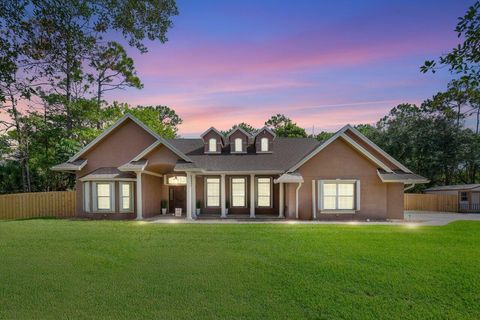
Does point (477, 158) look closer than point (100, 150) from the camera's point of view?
No

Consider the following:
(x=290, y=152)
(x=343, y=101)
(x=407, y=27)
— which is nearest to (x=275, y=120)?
(x=343, y=101)

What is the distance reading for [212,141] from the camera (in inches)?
837

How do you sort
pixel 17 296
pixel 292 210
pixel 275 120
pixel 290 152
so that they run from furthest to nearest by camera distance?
pixel 275 120, pixel 290 152, pixel 292 210, pixel 17 296

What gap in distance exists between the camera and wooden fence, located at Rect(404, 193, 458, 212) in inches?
1052

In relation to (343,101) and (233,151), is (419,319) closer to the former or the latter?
(233,151)

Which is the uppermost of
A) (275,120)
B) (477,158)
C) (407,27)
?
(275,120)

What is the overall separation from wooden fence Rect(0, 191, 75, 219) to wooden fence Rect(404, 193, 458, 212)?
28597 mm

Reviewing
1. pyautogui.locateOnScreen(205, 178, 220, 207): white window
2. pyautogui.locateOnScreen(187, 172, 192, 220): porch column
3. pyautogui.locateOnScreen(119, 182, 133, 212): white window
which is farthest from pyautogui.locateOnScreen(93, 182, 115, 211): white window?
pyautogui.locateOnScreen(205, 178, 220, 207): white window

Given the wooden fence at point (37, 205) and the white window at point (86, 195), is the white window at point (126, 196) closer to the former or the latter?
the white window at point (86, 195)

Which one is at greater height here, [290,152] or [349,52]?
[349,52]

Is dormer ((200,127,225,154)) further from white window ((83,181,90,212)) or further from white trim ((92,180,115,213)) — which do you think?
white window ((83,181,90,212))

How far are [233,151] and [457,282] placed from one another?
16.0 meters

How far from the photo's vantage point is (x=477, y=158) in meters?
32.5

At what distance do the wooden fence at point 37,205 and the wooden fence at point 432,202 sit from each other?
28597mm
